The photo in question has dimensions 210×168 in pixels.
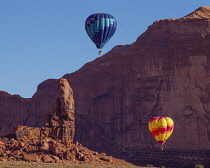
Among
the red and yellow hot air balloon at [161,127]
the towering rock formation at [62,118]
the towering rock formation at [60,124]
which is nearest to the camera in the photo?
the towering rock formation at [60,124]

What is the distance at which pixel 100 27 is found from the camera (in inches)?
4259

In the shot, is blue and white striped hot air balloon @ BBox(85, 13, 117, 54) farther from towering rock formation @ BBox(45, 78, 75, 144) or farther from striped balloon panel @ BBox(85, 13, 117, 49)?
towering rock formation @ BBox(45, 78, 75, 144)

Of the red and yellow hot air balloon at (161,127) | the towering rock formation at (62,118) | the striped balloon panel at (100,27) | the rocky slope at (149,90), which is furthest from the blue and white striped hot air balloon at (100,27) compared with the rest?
the rocky slope at (149,90)

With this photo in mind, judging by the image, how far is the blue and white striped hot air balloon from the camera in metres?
108

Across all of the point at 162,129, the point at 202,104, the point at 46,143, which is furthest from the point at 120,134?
the point at 46,143

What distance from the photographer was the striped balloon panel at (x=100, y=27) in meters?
108

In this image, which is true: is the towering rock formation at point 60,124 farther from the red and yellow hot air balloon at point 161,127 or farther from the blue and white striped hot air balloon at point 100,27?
the blue and white striped hot air balloon at point 100,27

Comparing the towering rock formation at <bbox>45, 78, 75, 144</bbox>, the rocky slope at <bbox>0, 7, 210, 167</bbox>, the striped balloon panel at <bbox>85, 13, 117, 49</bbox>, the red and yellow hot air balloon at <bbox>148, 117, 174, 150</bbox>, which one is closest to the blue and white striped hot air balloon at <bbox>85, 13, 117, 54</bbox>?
the striped balloon panel at <bbox>85, 13, 117, 49</bbox>

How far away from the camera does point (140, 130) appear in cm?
13950

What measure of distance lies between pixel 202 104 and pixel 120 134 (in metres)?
16.0

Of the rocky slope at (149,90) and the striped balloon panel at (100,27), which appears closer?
the striped balloon panel at (100,27)

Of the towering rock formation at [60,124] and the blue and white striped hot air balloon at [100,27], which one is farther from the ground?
the blue and white striped hot air balloon at [100,27]

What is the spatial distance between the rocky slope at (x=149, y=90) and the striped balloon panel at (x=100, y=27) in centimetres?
2901

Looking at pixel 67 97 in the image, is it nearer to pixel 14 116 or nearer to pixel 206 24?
pixel 206 24
